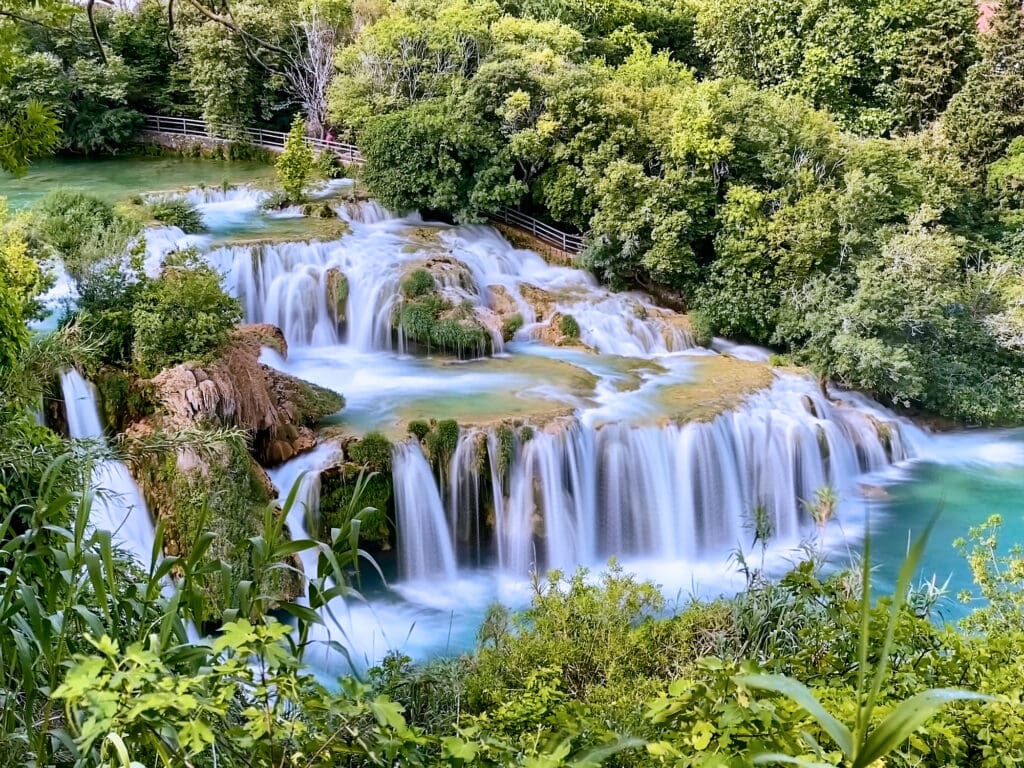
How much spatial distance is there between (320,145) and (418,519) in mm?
12384

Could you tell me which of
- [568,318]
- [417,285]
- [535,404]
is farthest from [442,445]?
[568,318]

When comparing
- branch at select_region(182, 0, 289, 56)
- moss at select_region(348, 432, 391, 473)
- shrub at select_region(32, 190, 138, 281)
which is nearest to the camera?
branch at select_region(182, 0, 289, 56)

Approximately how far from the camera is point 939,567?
9.23 metres

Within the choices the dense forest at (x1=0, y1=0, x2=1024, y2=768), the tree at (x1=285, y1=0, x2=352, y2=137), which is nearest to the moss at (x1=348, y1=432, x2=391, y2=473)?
the dense forest at (x1=0, y1=0, x2=1024, y2=768)

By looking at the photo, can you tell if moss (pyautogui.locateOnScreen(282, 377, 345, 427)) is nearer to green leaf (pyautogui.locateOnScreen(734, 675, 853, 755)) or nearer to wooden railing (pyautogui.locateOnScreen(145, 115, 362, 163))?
green leaf (pyautogui.locateOnScreen(734, 675, 853, 755))

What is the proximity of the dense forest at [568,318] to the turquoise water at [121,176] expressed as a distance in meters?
1.05

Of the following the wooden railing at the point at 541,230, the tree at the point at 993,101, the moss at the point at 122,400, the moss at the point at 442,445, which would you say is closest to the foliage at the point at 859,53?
the tree at the point at 993,101

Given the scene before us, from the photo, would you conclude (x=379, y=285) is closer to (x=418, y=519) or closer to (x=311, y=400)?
(x=311, y=400)

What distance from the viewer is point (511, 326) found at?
12758 millimetres

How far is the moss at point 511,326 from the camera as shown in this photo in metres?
12.6

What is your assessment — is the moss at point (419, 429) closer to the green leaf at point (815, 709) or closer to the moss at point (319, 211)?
the moss at point (319, 211)

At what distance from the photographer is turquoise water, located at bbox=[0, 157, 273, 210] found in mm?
15797

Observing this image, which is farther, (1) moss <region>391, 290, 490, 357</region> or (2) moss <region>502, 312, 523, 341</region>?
(2) moss <region>502, 312, 523, 341</region>

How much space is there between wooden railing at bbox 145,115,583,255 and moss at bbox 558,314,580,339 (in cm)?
268
